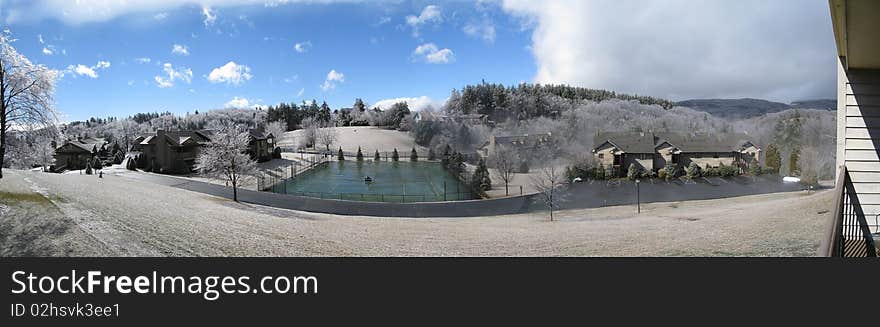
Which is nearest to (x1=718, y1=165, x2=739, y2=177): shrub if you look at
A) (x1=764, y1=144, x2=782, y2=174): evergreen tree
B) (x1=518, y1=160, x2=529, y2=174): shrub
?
(x1=764, y1=144, x2=782, y2=174): evergreen tree

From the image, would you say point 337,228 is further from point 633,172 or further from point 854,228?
point 854,228

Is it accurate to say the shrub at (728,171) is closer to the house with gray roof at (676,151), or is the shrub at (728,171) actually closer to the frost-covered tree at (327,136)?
the house with gray roof at (676,151)

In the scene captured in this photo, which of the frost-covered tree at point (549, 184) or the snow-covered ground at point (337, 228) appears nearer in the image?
the snow-covered ground at point (337, 228)

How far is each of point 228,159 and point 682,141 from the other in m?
4.46

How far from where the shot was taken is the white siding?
302cm

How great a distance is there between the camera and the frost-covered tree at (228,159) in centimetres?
286

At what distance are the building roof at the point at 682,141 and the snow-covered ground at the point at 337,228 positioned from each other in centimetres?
59

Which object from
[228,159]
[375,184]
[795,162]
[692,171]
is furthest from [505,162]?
[795,162]

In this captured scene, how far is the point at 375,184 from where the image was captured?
10.7 ft

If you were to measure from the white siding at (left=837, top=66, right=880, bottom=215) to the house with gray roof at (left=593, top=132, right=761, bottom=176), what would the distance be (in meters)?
0.73

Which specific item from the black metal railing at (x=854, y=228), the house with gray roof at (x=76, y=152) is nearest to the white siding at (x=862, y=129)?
the black metal railing at (x=854, y=228)

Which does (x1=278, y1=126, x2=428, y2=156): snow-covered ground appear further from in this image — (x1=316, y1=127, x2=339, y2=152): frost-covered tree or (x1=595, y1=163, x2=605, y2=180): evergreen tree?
(x1=595, y1=163, x2=605, y2=180): evergreen tree
